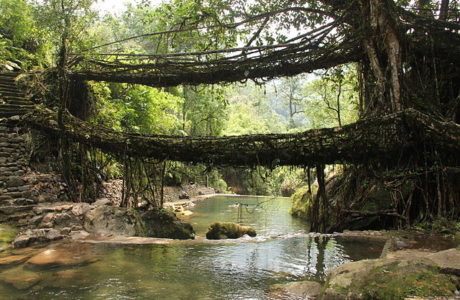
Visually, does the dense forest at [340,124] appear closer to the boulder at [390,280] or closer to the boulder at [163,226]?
the boulder at [163,226]

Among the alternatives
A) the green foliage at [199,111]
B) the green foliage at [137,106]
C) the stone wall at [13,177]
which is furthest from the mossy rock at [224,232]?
the green foliage at [199,111]

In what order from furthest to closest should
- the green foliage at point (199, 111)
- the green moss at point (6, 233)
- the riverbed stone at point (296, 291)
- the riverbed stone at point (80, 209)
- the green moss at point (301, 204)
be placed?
the green foliage at point (199, 111) → the green moss at point (301, 204) → the riverbed stone at point (80, 209) → the green moss at point (6, 233) → the riverbed stone at point (296, 291)

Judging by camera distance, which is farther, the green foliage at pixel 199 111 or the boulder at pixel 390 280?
the green foliage at pixel 199 111

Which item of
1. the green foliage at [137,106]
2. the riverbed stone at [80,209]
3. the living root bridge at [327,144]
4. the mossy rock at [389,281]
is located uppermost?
the green foliage at [137,106]

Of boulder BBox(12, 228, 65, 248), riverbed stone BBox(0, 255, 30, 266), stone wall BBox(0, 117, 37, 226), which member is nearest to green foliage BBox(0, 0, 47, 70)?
stone wall BBox(0, 117, 37, 226)

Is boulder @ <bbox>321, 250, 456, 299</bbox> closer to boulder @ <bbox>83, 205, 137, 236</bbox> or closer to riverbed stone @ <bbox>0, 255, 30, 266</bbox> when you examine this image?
riverbed stone @ <bbox>0, 255, 30, 266</bbox>

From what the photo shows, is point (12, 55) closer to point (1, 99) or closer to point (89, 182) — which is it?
point (1, 99)

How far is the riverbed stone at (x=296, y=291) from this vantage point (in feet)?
12.5

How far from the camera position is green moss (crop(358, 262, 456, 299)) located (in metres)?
2.69

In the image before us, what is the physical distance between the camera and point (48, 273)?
4664mm

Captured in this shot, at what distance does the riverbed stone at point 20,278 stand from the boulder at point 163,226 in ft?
10.6

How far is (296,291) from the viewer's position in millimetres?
3936

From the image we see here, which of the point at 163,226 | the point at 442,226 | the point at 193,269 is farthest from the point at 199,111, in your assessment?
the point at 442,226

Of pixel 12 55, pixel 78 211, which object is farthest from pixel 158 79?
pixel 12 55
